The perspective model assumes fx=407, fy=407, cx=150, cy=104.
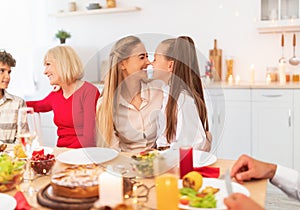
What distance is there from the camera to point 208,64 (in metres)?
3.94

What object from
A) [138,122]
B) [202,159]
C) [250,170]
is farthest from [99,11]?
[250,170]

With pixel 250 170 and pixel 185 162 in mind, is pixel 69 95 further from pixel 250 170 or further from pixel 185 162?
pixel 250 170

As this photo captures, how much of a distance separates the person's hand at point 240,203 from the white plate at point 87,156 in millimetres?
699

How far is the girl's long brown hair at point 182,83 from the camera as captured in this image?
1840 mm

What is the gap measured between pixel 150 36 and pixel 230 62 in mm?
2402

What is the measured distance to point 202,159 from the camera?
1.60 metres

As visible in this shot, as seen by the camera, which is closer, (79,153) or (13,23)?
(79,153)

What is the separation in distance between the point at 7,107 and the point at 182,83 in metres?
1.20

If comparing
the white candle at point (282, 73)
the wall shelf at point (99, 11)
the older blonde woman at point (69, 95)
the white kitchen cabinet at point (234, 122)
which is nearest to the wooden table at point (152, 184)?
the older blonde woman at point (69, 95)

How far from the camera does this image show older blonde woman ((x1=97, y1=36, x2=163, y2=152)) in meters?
1.76

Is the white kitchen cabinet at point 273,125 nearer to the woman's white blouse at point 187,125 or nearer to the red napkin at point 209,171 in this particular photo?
the woman's white blouse at point 187,125

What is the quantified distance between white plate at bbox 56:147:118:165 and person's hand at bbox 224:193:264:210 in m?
0.70

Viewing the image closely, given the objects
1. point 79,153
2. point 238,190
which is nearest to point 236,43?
point 79,153

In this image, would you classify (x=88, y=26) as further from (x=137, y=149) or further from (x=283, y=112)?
(x=137, y=149)
